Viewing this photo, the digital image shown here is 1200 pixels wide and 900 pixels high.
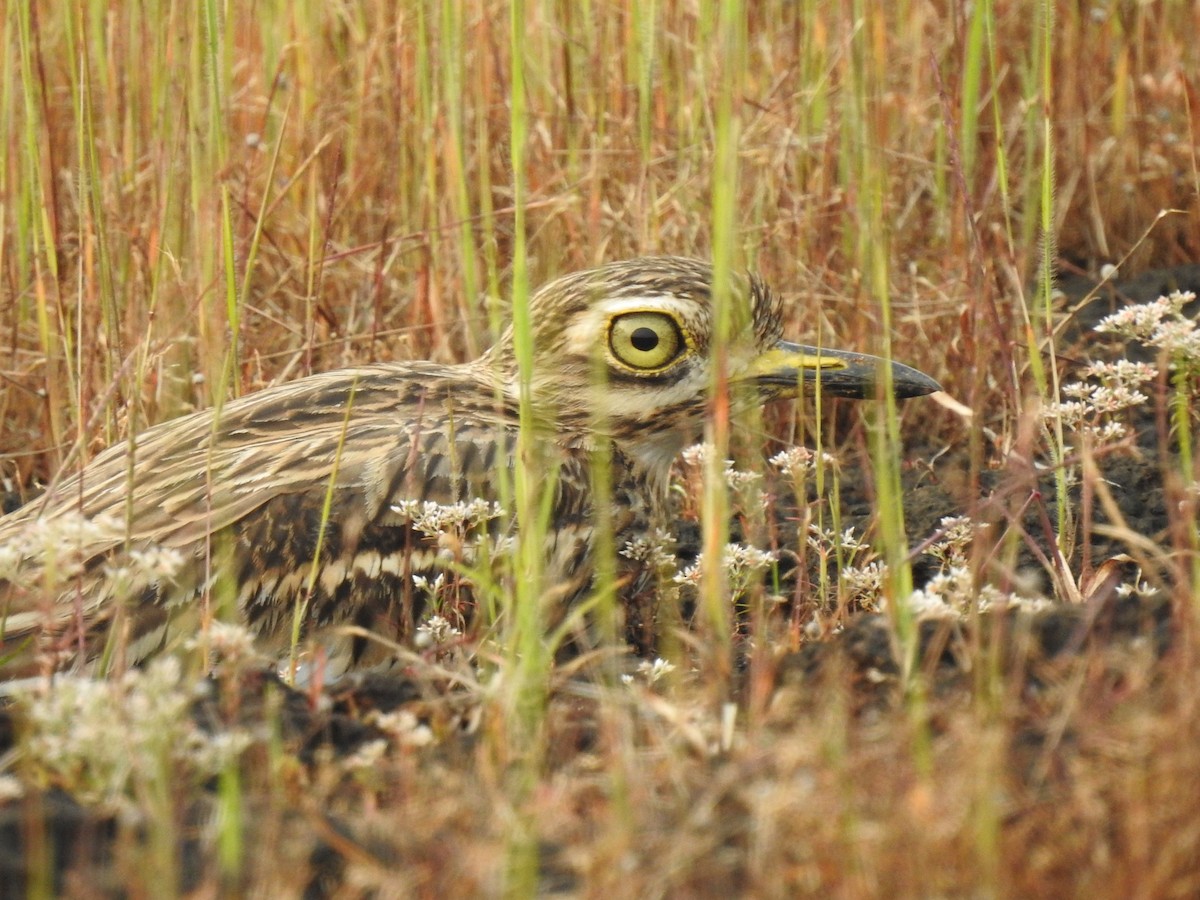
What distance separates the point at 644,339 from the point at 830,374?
366 mm

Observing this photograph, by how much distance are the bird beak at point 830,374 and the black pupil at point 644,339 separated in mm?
210

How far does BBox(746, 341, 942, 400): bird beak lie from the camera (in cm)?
332

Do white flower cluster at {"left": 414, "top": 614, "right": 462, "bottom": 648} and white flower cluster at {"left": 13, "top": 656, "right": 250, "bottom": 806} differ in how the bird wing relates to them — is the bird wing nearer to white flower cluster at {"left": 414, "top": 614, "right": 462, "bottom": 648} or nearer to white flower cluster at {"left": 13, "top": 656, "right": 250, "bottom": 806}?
white flower cluster at {"left": 414, "top": 614, "right": 462, "bottom": 648}

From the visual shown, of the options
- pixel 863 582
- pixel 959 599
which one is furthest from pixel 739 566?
pixel 959 599

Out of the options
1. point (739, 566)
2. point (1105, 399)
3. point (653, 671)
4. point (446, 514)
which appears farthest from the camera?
point (1105, 399)

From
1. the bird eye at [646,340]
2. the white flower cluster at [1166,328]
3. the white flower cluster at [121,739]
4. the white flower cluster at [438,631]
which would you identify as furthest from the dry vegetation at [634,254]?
the bird eye at [646,340]

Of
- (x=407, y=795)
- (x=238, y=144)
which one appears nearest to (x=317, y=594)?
(x=407, y=795)

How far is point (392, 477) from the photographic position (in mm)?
3002

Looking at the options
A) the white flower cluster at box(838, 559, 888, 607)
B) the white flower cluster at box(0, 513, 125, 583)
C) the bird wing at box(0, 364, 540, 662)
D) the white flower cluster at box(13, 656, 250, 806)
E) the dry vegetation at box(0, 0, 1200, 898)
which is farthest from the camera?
the white flower cluster at box(838, 559, 888, 607)

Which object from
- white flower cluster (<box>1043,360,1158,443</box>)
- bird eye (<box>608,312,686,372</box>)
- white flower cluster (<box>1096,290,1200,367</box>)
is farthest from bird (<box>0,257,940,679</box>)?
white flower cluster (<box>1096,290,1200,367</box>)

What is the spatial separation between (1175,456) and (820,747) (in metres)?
2.35

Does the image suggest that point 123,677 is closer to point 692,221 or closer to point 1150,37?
point 692,221

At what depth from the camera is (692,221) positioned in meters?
4.29

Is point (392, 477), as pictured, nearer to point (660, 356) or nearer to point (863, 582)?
point (660, 356)
